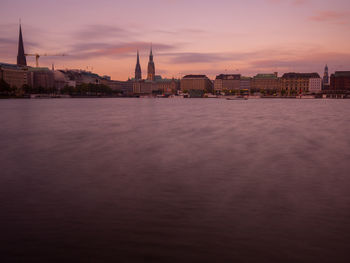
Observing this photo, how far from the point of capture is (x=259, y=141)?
19797 mm

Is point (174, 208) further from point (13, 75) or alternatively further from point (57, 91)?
point (13, 75)

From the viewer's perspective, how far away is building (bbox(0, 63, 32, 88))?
163663 mm

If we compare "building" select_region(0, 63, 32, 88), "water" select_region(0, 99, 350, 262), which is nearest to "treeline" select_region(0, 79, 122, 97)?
"building" select_region(0, 63, 32, 88)

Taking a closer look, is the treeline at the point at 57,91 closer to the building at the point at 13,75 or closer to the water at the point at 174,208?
the building at the point at 13,75

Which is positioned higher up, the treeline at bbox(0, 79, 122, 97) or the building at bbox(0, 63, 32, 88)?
the building at bbox(0, 63, 32, 88)

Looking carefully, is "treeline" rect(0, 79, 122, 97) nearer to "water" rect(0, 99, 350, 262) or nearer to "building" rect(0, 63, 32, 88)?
"building" rect(0, 63, 32, 88)

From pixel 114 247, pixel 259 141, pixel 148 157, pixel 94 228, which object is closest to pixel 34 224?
pixel 94 228

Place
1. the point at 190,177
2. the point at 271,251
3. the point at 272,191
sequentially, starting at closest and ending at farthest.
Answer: the point at 271,251 < the point at 272,191 < the point at 190,177

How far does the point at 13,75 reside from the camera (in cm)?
17012

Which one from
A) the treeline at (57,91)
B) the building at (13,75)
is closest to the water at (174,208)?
the treeline at (57,91)

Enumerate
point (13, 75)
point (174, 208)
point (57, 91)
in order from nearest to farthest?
point (174, 208) → point (13, 75) → point (57, 91)

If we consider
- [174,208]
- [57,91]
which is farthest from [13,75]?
[174,208]

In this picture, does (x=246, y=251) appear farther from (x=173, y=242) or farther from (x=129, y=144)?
(x=129, y=144)

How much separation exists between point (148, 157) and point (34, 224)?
25.9 ft
